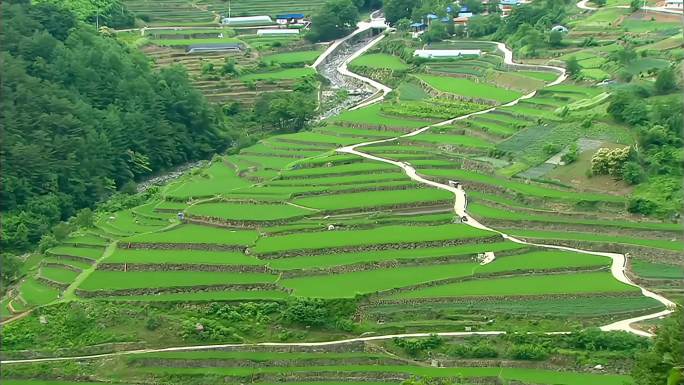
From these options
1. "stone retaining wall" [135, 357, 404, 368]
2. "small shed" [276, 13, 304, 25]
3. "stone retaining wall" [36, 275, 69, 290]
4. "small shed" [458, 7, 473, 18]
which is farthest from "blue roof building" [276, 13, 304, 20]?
"stone retaining wall" [135, 357, 404, 368]

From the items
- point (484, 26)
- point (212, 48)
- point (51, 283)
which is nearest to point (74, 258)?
point (51, 283)

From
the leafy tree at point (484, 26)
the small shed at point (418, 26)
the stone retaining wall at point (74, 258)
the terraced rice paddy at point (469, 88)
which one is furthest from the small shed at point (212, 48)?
the stone retaining wall at point (74, 258)

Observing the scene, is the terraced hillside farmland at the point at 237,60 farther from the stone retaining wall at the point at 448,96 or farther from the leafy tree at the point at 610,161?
the leafy tree at the point at 610,161

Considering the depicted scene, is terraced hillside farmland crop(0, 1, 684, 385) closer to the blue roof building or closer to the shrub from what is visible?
the shrub

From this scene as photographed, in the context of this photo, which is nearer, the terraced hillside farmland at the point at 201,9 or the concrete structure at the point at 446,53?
the concrete structure at the point at 446,53

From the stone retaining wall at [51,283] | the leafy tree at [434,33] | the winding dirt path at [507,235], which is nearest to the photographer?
the winding dirt path at [507,235]

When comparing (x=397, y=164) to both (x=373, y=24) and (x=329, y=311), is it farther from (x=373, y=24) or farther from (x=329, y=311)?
(x=373, y=24)

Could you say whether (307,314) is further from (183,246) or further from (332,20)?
(332,20)
